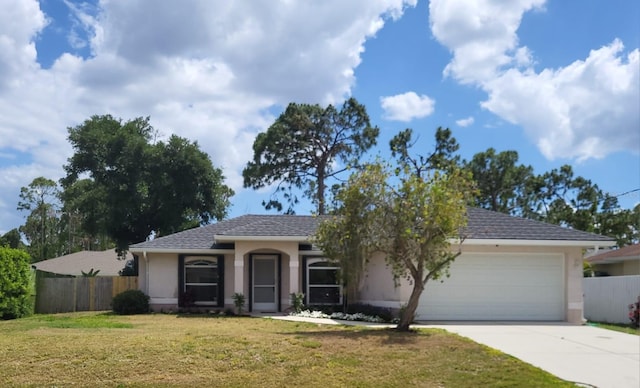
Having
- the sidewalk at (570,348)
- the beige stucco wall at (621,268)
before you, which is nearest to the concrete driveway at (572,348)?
the sidewalk at (570,348)

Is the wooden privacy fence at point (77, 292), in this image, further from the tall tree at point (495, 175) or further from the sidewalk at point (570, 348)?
the tall tree at point (495, 175)

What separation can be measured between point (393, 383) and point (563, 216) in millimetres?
37931

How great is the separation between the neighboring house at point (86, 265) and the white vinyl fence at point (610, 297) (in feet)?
99.8

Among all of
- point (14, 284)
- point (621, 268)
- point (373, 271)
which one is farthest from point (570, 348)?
point (621, 268)

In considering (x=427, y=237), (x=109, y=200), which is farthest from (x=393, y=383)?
(x=109, y=200)

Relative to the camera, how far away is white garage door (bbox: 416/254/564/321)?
2044 cm

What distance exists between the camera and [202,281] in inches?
978

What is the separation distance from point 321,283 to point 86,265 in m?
26.0

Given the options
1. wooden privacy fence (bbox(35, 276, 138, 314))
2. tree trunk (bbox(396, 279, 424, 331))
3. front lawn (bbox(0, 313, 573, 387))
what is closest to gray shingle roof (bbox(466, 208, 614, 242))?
tree trunk (bbox(396, 279, 424, 331))

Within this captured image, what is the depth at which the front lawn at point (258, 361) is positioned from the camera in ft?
32.3

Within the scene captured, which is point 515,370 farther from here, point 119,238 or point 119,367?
point 119,238

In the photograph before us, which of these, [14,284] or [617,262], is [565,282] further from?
[14,284]

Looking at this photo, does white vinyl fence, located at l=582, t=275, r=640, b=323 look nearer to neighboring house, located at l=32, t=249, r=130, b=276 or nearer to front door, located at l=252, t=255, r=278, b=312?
front door, located at l=252, t=255, r=278, b=312

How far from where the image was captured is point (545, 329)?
57.7ft
